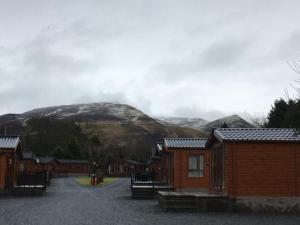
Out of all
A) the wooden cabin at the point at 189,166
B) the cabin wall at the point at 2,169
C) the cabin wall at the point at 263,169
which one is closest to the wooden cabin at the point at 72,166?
the wooden cabin at the point at 189,166

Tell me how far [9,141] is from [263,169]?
15978mm

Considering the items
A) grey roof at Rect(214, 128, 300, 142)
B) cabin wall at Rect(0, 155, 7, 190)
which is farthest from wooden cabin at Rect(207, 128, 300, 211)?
cabin wall at Rect(0, 155, 7, 190)

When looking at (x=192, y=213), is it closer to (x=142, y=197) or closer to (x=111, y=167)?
(x=142, y=197)

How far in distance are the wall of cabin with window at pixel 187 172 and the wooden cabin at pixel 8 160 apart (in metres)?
9.81

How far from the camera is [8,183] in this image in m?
31.3

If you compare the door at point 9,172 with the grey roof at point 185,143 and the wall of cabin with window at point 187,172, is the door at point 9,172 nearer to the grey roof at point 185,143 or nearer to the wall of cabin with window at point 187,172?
the grey roof at point 185,143

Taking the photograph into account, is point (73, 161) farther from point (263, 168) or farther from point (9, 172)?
point (263, 168)

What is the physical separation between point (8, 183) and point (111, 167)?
81.3 meters

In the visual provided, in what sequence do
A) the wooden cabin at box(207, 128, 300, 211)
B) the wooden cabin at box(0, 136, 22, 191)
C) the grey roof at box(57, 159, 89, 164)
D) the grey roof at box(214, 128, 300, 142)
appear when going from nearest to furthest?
1. the wooden cabin at box(207, 128, 300, 211)
2. the grey roof at box(214, 128, 300, 142)
3. the wooden cabin at box(0, 136, 22, 191)
4. the grey roof at box(57, 159, 89, 164)

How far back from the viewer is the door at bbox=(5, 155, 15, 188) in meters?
31.1

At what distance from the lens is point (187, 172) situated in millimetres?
33500

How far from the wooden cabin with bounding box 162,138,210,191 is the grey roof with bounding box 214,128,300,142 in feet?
33.8

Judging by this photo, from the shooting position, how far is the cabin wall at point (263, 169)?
21406mm

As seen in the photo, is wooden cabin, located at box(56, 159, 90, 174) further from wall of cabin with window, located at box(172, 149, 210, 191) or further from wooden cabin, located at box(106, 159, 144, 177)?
wall of cabin with window, located at box(172, 149, 210, 191)
